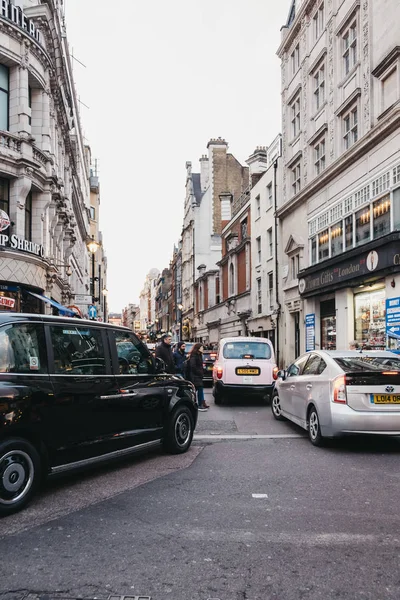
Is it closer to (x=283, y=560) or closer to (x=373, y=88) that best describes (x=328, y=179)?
(x=373, y=88)

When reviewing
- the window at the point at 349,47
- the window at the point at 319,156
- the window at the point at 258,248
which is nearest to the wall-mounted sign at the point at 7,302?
the window at the point at 319,156

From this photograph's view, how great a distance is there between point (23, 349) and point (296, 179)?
25.7 metres

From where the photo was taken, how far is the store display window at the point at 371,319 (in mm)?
18297

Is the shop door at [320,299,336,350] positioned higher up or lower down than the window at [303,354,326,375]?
higher up

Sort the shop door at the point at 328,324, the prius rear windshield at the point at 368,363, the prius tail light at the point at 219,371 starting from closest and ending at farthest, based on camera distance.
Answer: the prius rear windshield at the point at 368,363
the prius tail light at the point at 219,371
the shop door at the point at 328,324

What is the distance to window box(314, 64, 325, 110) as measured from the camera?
25.2 meters

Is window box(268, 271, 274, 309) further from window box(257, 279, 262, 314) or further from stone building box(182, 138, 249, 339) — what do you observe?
stone building box(182, 138, 249, 339)

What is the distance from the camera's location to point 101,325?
6.55m

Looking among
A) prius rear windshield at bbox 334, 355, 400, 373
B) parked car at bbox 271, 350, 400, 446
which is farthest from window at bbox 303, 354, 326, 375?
prius rear windshield at bbox 334, 355, 400, 373

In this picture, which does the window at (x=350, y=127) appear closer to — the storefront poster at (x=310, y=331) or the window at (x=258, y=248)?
the storefront poster at (x=310, y=331)

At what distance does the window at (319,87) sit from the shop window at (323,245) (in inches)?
251

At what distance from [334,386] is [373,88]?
51.4 feet

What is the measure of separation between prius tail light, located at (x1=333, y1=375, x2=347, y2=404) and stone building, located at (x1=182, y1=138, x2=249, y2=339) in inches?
1775

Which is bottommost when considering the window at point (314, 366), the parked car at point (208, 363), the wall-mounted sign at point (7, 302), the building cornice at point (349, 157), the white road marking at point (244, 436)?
the white road marking at point (244, 436)
